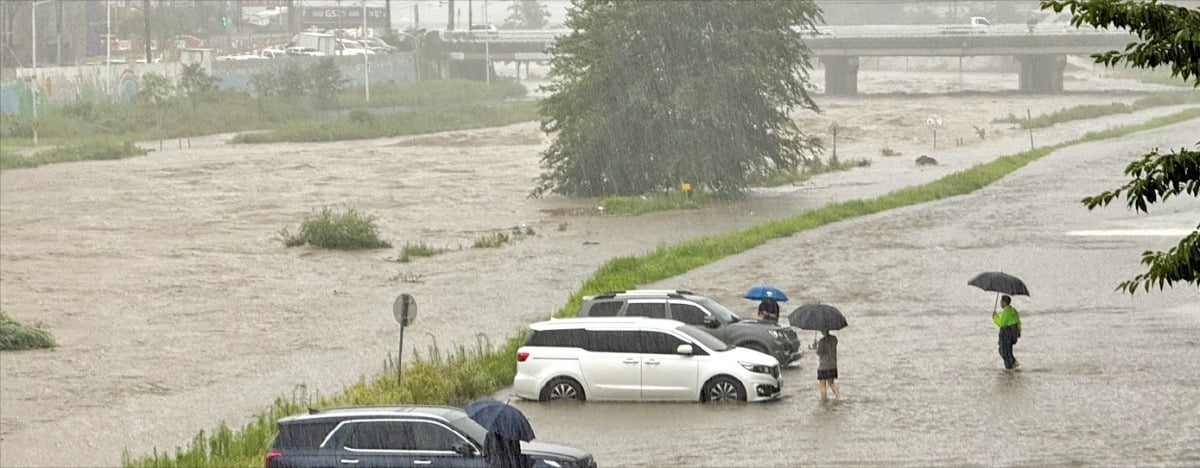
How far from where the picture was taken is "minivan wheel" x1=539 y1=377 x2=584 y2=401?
76.8 feet

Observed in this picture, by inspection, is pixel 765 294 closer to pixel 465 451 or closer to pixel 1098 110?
pixel 465 451

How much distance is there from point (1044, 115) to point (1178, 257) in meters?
95.0

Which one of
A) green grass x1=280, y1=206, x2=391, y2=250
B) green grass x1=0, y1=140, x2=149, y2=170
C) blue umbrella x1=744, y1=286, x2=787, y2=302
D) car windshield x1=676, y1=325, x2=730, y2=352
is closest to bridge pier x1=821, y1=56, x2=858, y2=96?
green grass x1=0, y1=140, x2=149, y2=170

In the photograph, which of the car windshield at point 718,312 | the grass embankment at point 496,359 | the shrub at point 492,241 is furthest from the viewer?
the shrub at point 492,241

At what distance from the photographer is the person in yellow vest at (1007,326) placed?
24344 mm

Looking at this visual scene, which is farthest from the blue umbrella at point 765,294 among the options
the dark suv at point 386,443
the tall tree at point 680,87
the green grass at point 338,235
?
the tall tree at point 680,87

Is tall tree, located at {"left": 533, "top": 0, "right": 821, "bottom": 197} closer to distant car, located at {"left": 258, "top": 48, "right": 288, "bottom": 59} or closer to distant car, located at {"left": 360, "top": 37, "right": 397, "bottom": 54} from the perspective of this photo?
distant car, located at {"left": 258, "top": 48, "right": 288, "bottom": 59}

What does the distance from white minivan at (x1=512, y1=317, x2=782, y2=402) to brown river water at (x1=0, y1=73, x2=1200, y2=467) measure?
291 millimetres

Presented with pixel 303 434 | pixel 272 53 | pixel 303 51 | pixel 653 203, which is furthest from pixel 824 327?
pixel 303 51

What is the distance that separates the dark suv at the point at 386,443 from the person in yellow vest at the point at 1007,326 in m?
9.51

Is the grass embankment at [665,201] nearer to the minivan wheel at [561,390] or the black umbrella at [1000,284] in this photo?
the black umbrella at [1000,284]

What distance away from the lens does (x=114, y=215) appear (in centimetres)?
5591

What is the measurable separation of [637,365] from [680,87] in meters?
37.5

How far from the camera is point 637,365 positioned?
76.0ft
